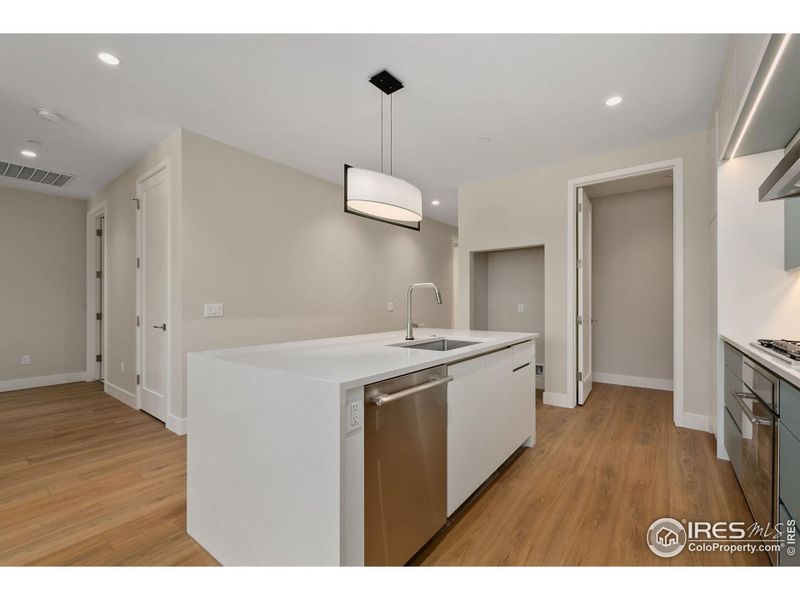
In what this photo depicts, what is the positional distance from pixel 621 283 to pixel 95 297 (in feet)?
23.1

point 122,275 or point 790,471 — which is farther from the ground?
point 122,275

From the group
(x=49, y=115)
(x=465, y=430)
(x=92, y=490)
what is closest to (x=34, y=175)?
(x=49, y=115)

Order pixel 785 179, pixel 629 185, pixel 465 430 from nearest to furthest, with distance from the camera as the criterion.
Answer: pixel 785 179 → pixel 465 430 → pixel 629 185

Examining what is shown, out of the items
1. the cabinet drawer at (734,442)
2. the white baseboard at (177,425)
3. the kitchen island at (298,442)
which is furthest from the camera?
the white baseboard at (177,425)

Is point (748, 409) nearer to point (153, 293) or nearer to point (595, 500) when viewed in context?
point (595, 500)

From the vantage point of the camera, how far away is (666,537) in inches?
68.5

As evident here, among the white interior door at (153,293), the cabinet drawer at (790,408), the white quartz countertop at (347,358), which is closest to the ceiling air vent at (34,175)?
the white interior door at (153,293)

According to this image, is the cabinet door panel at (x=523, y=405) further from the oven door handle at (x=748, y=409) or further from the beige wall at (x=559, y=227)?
the beige wall at (x=559, y=227)

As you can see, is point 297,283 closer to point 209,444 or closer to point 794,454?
point 209,444

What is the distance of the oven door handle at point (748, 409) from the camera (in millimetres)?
1588

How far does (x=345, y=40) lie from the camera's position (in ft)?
6.90

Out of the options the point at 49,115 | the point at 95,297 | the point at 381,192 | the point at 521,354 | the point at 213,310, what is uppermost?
the point at 49,115

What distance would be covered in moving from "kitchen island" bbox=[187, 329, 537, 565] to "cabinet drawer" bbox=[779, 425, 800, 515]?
3.81ft
